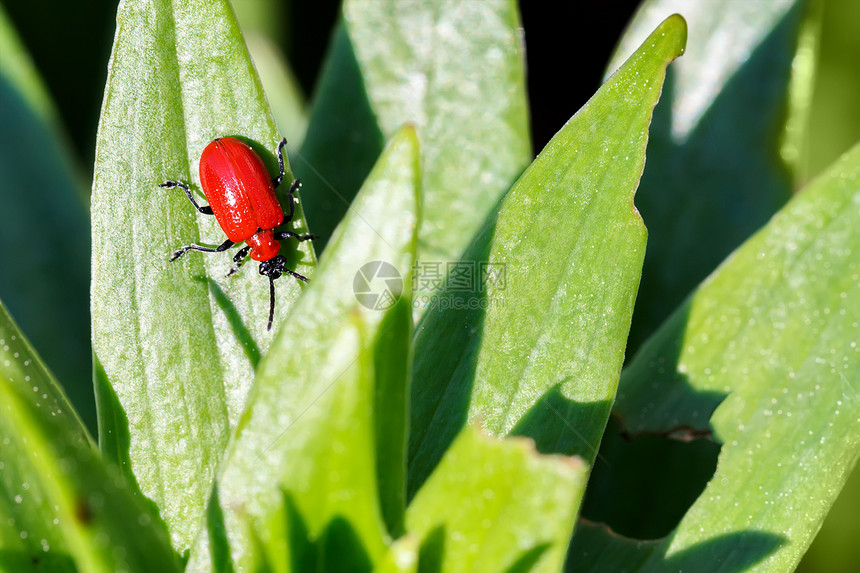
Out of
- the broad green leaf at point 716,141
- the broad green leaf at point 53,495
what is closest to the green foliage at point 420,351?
the broad green leaf at point 53,495

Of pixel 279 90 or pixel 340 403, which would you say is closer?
pixel 340 403

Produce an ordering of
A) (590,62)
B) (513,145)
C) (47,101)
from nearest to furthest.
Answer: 1. (513,145)
2. (47,101)
3. (590,62)

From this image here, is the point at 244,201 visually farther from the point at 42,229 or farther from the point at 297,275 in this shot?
the point at 297,275

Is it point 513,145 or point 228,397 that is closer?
point 228,397

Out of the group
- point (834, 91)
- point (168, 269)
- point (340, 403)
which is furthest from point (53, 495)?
point (834, 91)

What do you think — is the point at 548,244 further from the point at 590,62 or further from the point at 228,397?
the point at 590,62

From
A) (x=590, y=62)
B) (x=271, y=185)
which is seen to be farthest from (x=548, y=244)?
(x=590, y=62)

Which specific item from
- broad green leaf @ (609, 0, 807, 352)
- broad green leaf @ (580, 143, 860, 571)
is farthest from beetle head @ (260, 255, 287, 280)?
broad green leaf @ (609, 0, 807, 352)
